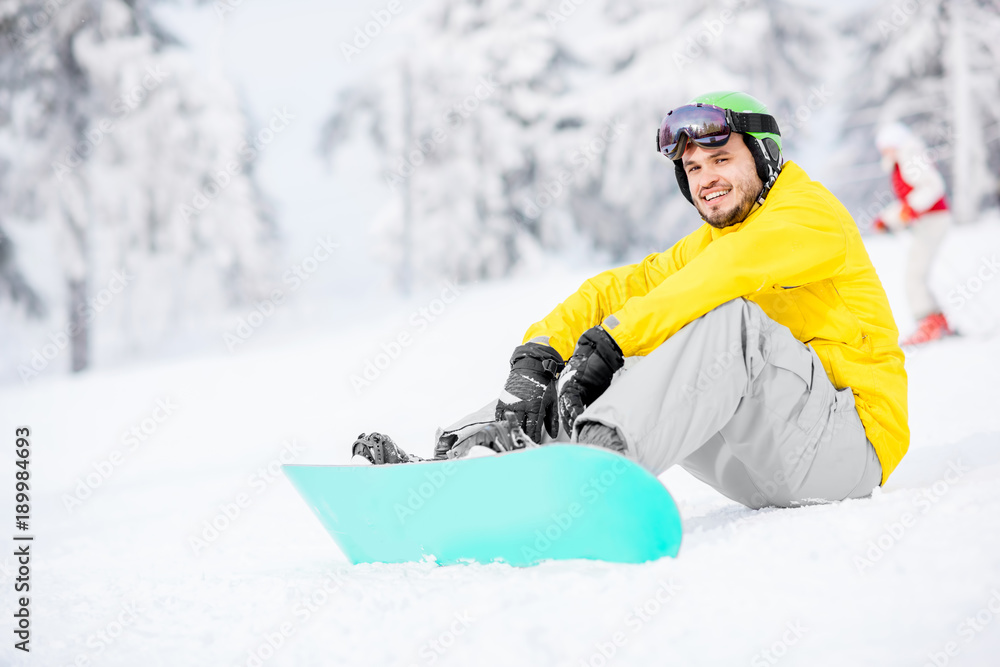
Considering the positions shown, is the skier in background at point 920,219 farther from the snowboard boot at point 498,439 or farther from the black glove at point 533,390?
the snowboard boot at point 498,439

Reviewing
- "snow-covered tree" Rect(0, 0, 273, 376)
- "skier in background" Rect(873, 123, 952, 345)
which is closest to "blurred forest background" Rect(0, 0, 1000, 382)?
"snow-covered tree" Rect(0, 0, 273, 376)

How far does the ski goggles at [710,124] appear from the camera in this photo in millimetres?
2230

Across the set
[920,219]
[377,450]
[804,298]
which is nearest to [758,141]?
[804,298]

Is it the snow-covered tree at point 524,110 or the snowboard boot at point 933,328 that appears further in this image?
the snow-covered tree at point 524,110

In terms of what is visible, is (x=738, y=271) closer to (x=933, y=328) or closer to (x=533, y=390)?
(x=533, y=390)

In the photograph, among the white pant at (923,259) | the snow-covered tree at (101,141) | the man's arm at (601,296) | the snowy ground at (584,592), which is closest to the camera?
the snowy ground at (584,592)

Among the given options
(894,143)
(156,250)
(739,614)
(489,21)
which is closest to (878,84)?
(489,21)

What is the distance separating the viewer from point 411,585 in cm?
184

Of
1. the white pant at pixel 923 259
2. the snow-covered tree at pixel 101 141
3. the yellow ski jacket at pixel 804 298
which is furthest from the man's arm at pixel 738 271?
the snow-covered tree at pixel 101 141

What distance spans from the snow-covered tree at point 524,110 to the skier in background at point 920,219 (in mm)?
8026

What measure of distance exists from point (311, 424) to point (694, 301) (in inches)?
213

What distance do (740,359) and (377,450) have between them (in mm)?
1021

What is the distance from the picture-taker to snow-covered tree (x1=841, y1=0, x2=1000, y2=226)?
14.0 m

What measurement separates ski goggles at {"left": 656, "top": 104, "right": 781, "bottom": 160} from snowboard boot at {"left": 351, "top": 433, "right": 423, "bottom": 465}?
4.19 feet
